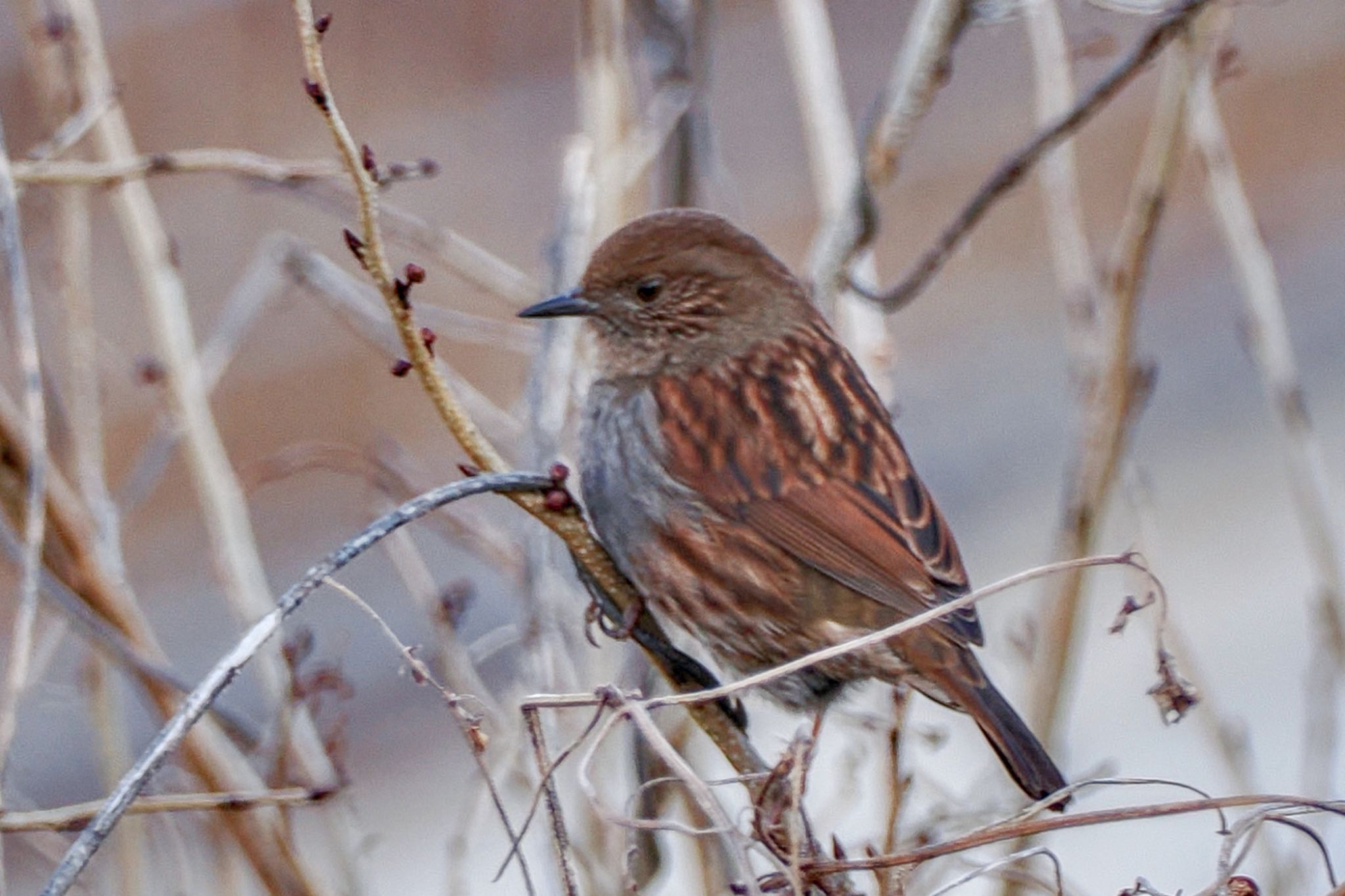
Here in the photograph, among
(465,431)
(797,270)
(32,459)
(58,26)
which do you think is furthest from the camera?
(797,270)

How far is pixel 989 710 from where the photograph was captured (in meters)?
3.25

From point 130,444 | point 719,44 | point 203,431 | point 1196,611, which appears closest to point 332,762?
point 203,431

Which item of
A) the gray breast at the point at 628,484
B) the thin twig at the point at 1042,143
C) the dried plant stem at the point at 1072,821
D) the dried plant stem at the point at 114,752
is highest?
the thin twig at the point at 1042,143

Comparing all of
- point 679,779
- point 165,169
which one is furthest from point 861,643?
point 165,169

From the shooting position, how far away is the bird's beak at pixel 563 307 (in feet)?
11.5

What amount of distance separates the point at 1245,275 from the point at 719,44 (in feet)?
24.6

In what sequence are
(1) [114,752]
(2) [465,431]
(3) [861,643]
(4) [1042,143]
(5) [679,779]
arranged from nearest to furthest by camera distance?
(5) [679,779]
(3) [861,643]
(2) [465,431]
(4) [1042,143]
(1) [114,752]

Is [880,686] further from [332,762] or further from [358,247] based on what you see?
[358,247]

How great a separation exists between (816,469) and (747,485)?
0.16 metres

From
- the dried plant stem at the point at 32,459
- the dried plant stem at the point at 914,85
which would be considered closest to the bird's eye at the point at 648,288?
the dried plant stem at the point at 914,85

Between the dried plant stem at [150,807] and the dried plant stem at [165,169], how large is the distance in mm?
1017

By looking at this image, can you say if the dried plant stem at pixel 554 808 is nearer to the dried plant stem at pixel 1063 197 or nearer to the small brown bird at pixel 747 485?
the small brown bird at pixel 747 485

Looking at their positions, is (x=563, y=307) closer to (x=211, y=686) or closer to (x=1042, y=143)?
(x=1042, y=143)

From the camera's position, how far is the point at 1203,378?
29.1 feet
